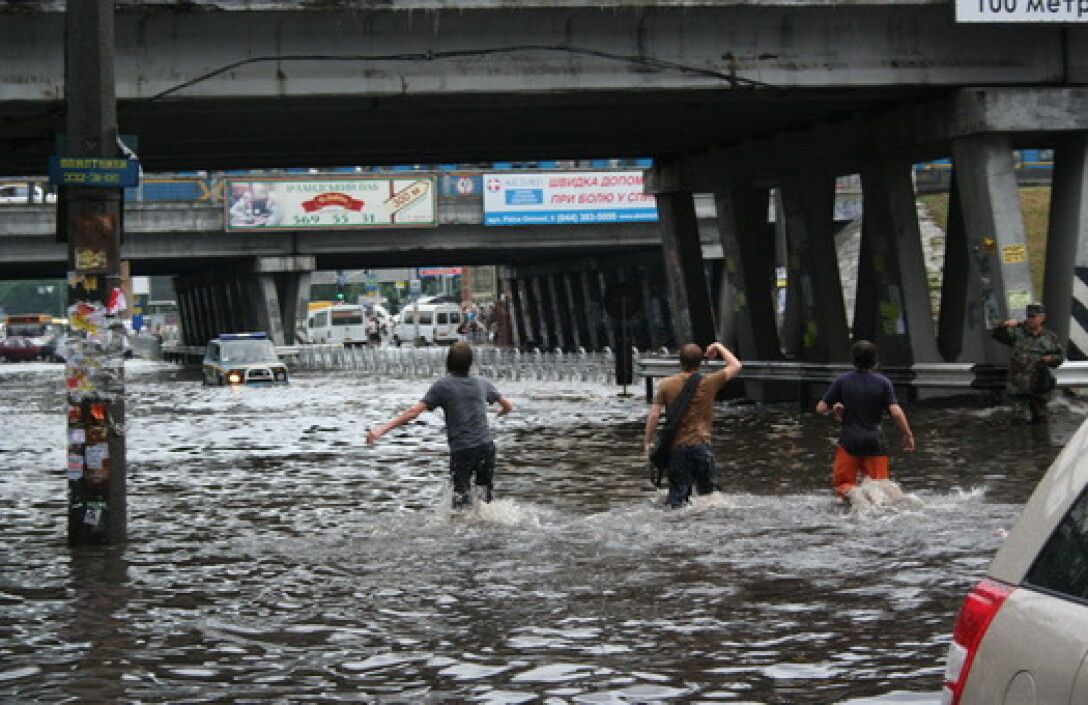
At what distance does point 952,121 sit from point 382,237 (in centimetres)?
4123

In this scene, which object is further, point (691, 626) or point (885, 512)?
point (885, 512)

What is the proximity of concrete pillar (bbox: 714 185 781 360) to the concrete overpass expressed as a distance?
1.48 m

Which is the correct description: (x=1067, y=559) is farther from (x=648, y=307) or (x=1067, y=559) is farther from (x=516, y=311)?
(x=516, y=311)

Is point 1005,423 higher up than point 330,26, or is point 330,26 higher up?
point 330,26

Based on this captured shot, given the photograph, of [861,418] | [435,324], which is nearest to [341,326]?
[435,324]

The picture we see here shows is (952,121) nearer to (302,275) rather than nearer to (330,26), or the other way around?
(330,26)

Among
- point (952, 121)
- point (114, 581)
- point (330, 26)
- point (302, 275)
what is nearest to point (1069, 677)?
point (114, 581)

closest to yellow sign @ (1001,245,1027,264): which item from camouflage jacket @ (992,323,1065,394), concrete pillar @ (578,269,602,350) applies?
camouflage jacket @ (992,323,1065,394)

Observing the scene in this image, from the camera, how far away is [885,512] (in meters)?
14.4

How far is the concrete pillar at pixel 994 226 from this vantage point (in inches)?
1053

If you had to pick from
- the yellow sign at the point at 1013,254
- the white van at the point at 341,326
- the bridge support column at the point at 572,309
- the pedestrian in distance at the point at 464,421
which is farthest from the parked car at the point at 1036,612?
the white van at the point at 341,326

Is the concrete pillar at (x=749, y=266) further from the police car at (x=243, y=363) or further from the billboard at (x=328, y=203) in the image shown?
the billboard at (x=328, y=203)

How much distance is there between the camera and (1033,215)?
67.6 metres

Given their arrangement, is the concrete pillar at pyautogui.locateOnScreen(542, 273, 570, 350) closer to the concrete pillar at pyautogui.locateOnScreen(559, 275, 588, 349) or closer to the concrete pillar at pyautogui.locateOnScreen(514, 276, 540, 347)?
the concrete pillar at pyautogui.locateOnScreen(559, 275, 588, 349)
